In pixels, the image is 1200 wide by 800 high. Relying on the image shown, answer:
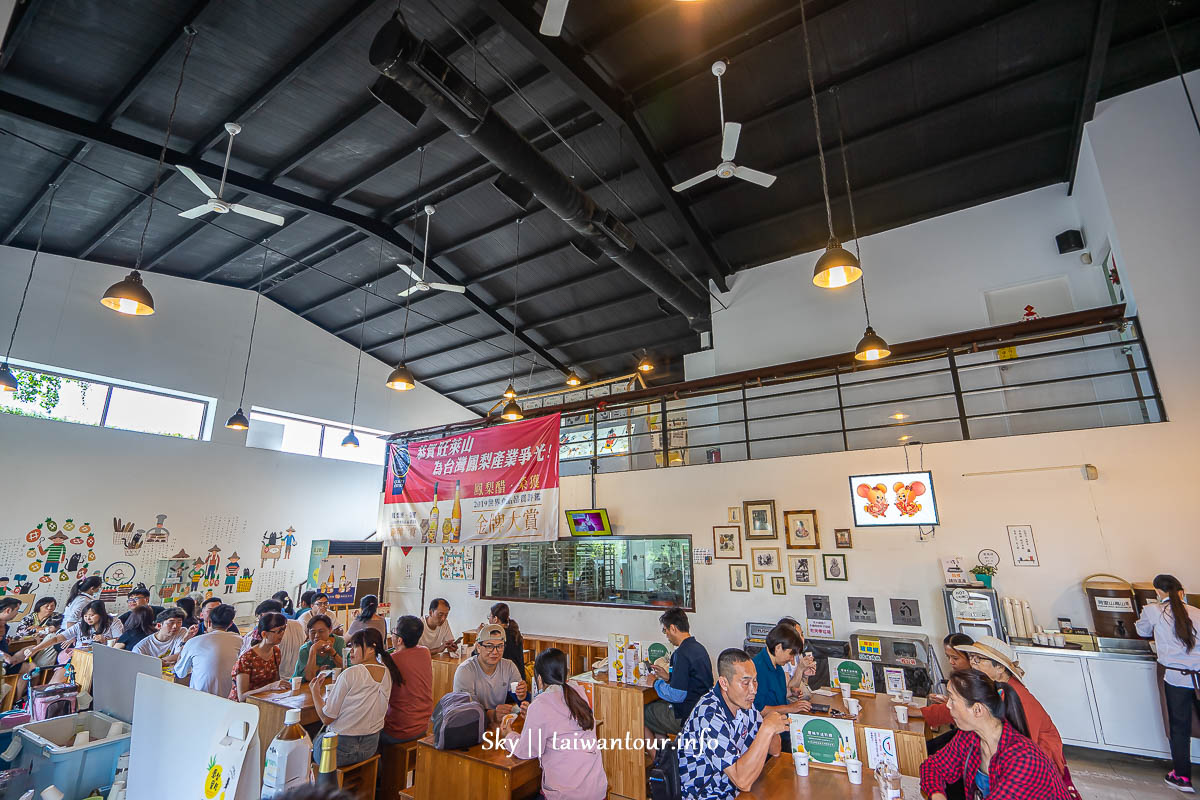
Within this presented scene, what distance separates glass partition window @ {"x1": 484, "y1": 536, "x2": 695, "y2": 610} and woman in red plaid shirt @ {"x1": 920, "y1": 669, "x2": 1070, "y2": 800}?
164 inches

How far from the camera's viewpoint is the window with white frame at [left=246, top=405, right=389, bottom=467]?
11.1 meters

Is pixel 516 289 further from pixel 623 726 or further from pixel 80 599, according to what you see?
pixel 623 726

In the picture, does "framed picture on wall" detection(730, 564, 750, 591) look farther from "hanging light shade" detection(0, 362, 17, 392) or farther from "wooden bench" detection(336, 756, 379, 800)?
"hanging light shade" detection(0, 362, 17, 392)

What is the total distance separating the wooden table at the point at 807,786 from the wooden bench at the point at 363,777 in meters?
2.68

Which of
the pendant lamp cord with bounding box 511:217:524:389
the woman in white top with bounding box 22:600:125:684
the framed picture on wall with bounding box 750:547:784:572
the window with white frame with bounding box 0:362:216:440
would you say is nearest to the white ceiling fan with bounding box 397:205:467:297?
the pendant lamp cord with bounding box 511:217:524:389

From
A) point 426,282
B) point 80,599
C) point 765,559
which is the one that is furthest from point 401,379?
point 765,559

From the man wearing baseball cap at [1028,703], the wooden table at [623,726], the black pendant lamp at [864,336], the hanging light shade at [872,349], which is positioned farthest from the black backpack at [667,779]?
the hanging light shade at [872,349]

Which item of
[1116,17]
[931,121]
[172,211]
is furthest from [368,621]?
[1116,17]

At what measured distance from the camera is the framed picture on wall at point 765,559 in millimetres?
6184

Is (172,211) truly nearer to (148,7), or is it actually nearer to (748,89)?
(148,7)

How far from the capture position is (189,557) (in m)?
9.53

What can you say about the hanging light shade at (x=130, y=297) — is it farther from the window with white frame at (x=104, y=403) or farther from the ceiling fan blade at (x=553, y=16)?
the window with white frame at (x=104, y=403)

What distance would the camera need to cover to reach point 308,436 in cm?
1198

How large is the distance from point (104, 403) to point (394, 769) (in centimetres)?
914
